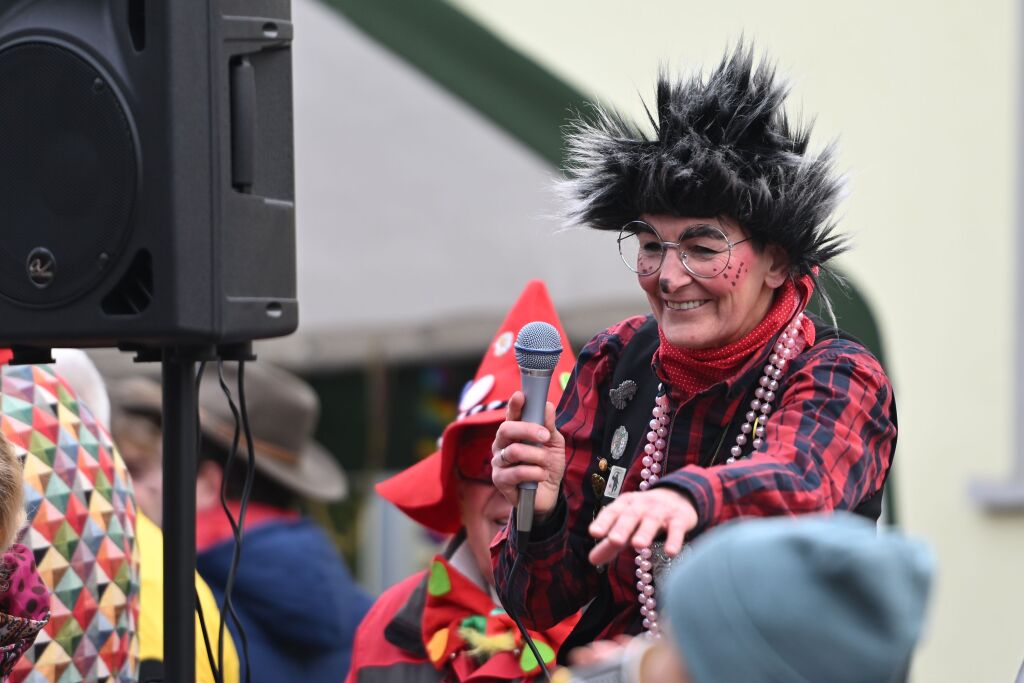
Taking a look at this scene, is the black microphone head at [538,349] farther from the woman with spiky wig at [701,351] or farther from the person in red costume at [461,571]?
the person in red costume at [461,571]

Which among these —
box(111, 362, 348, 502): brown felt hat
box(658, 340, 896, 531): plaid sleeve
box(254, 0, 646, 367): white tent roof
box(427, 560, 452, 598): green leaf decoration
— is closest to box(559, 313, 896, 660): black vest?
box(658, 340, 896, 531): plaid sleeve

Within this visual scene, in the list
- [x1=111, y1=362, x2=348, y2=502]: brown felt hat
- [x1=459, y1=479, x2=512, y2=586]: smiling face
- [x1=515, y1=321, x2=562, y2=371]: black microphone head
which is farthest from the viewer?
[x1=111, y1=362, x2=348, y2=502]: brown felt hat

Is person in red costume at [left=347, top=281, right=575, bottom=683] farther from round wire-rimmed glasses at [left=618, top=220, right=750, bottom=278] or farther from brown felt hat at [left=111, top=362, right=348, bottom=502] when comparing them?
brown felt hat at [left=111, top=362, right=348, bottom=502]

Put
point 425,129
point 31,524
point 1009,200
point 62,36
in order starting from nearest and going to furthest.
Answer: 1. point 62,36
2. point 31,524
3. point 1009,200
4. point 425,129

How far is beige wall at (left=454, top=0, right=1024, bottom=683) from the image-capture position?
5113mm

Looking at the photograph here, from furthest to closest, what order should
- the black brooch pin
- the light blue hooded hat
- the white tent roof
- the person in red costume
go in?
the white tent roof, the person in red costume, the black brooch pin, the light blue hooded hat

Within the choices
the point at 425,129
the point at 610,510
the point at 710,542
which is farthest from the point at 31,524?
the point at 425,129

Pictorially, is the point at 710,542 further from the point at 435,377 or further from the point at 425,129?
the point at 435,377

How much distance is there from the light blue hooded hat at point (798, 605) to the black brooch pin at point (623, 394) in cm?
72

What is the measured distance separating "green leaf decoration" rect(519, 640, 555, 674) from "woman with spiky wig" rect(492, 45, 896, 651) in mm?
372

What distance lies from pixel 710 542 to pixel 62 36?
121 centimetres

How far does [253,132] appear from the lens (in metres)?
2.12

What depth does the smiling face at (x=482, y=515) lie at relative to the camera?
8.96ft

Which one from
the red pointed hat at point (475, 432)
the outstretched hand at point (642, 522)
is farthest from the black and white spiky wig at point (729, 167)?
the red pointed hat at point (475, 432)
